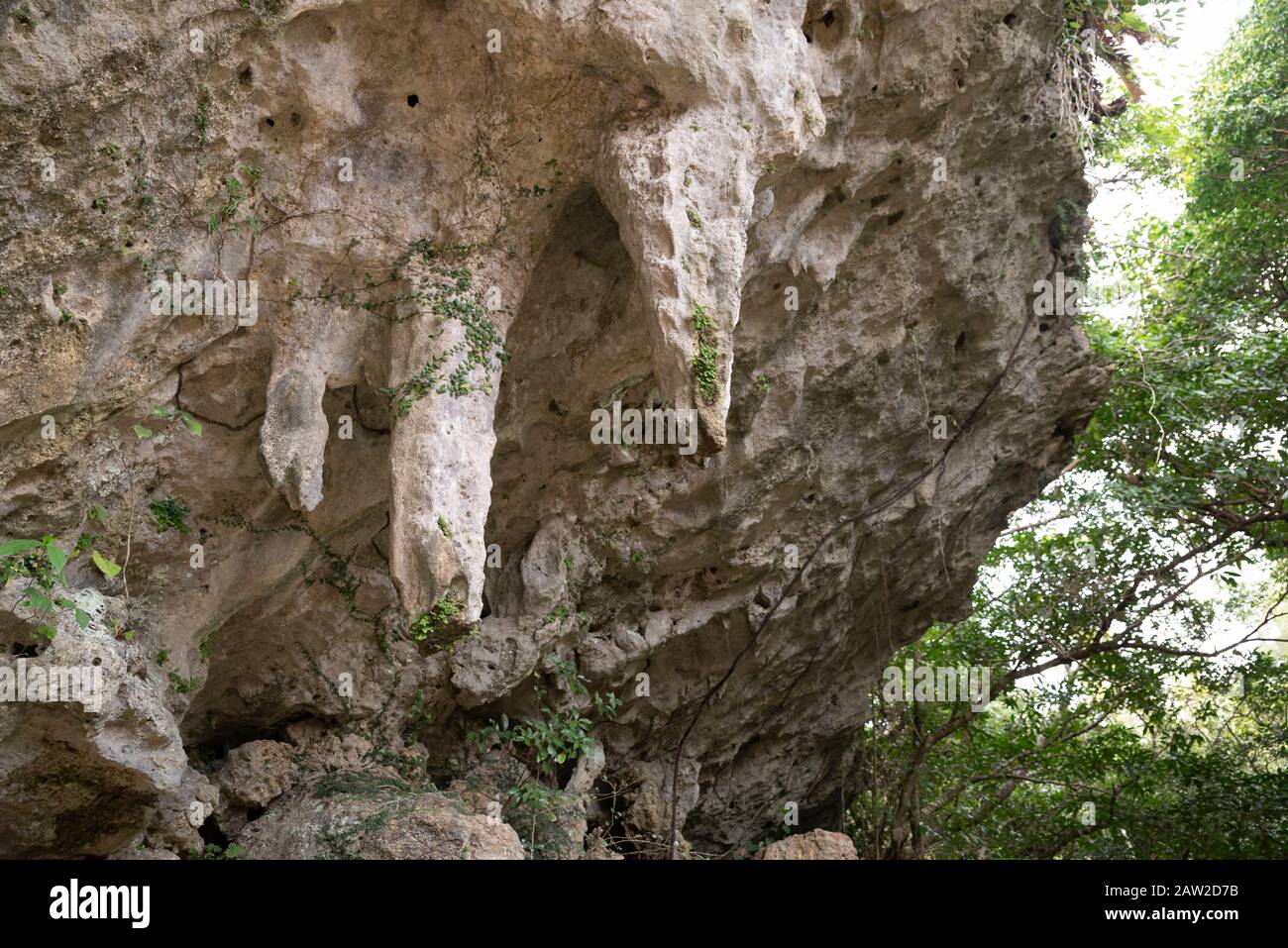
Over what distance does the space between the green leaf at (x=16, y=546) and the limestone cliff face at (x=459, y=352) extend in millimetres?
289

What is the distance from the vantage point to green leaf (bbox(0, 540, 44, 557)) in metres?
3.99

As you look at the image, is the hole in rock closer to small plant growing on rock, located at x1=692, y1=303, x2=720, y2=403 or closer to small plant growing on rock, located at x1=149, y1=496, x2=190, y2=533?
small plant growing on rock, located at x1=149, y1=496, x2=190, y2=533

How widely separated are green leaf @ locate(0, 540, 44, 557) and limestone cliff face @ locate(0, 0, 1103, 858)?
0.95 ft

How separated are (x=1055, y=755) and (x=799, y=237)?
6302 mm

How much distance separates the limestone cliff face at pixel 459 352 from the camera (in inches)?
173

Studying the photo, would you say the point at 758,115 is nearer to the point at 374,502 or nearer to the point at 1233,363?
the point at 374,502

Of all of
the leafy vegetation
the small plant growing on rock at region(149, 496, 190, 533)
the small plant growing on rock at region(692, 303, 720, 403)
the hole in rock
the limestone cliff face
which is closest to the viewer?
the limestone cliff face

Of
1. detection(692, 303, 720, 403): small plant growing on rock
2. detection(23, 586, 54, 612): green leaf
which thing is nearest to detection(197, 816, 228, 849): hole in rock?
detection(23, 586, 54, 612): green leaf

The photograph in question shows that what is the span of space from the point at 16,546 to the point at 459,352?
1.95 m

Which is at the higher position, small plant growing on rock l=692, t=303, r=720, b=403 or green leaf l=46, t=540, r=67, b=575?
small plant growing on rock l=692, t=303, r=720, b=403

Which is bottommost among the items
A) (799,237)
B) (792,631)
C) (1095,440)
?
(792,631)

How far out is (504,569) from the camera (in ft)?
23.2

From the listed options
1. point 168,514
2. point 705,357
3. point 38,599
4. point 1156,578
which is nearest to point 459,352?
point 705,357
